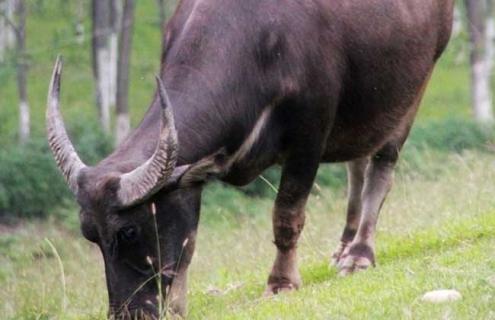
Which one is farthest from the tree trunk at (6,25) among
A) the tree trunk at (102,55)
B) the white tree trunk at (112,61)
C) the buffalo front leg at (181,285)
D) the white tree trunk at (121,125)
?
the buffalo front leg at (181,285)

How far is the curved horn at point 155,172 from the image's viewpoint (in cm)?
745

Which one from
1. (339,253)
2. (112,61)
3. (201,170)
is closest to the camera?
(201,170)

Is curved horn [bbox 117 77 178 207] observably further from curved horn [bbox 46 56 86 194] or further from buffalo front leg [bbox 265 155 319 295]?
buffalo front leg [bbox 265 155 319 295]

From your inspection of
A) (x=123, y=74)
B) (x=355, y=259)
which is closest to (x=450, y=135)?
(x=123, y=74)

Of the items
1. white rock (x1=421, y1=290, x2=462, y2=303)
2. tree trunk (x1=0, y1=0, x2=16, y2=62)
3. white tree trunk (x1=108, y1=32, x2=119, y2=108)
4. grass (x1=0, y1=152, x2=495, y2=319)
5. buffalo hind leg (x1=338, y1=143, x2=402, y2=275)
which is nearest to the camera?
white rock (x1=421, y1=290, x2=462, y2=303)

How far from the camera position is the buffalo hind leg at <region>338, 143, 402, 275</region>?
959 centimetres

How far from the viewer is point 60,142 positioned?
8055 mm

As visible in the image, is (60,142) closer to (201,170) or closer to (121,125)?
(201,170)

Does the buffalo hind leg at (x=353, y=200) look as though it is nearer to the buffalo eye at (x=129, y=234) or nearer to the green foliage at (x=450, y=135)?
the buffalo eye at (x=129, y=234)

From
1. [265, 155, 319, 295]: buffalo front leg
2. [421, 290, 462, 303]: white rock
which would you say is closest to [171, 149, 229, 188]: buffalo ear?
[265, 155, 319, 295]: buffalo front leg

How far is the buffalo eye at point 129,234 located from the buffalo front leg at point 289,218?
1594 mm

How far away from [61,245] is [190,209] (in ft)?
28.6

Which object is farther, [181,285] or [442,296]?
[181,285]

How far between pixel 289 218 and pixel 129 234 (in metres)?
1.71
